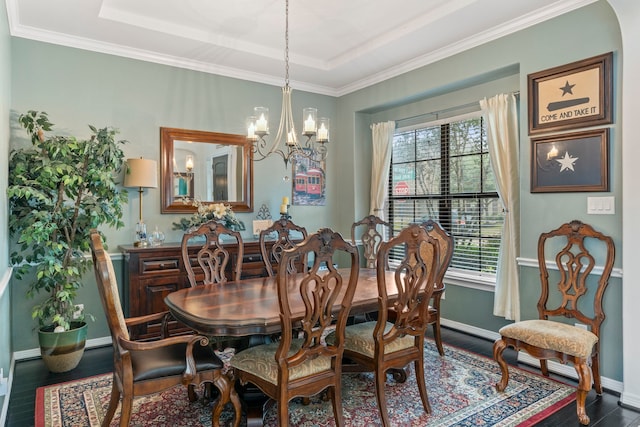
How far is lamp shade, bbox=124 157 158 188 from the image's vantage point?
378 cm

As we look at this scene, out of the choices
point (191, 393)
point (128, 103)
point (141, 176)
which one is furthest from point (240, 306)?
point (128, 103)

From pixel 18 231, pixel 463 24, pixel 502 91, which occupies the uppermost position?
pixel 463 24

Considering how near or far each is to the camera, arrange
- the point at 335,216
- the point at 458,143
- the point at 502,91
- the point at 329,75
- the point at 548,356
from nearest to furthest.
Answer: the point at 548,356, the point at 502,91, the point at 458,143, the point at 329,75, the point at 335,216

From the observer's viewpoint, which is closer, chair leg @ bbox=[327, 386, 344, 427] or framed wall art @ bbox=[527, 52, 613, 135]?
chair leg @ bbox=[327, 386, 344, 427]

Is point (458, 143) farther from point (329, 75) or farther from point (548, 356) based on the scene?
point (548, 356)

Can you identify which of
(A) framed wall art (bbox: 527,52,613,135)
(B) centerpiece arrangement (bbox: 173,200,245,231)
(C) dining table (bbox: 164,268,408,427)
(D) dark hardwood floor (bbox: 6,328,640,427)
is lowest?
(D) dark hardwood floor (bbox: 6,328,640,427)

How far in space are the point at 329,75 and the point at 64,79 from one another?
2794mm

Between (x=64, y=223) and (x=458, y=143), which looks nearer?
(x=64, y=223)

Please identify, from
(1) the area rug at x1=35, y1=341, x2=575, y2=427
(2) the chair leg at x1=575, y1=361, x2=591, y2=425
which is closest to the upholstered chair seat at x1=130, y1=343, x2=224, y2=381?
(1) the area rug at x1=35, y1=341, x2=575, y2=427

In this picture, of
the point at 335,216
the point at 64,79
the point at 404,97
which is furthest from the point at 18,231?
the point at 404,97

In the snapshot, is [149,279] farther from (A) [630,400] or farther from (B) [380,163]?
(A) [630,400]

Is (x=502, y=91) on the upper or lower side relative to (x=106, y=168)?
upper

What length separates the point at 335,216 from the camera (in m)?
5.56

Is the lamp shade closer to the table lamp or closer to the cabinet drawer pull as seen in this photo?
the table lamp
